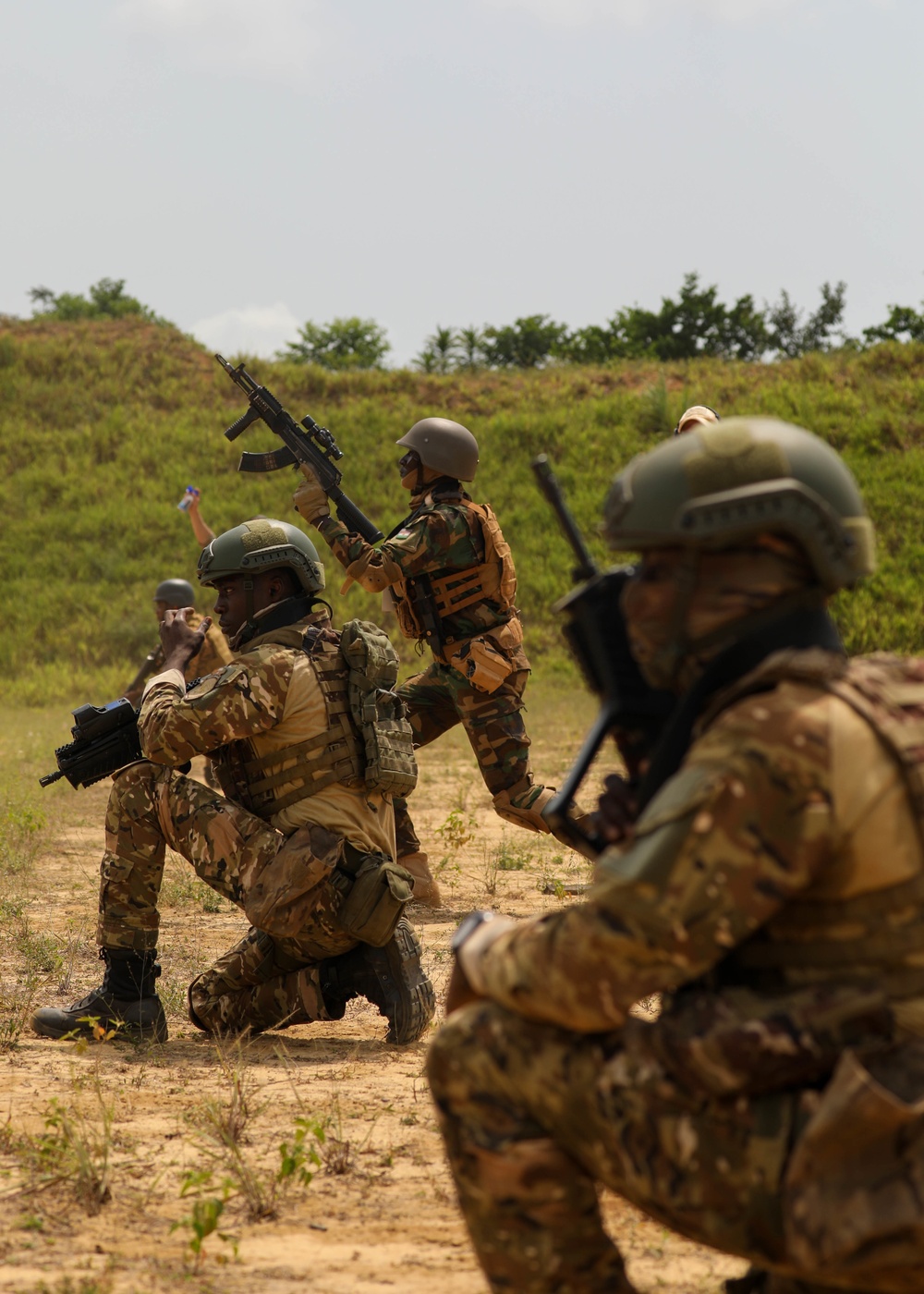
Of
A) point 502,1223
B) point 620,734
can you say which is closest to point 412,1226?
point 502,1223

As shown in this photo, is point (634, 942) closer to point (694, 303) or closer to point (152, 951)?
point (152, 951)

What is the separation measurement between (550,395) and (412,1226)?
962 inches

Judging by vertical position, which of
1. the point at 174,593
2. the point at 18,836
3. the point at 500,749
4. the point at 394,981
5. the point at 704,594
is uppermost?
the point at 704,594

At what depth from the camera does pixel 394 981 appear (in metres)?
4.75

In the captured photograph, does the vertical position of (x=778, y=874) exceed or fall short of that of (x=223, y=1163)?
it exceeds it

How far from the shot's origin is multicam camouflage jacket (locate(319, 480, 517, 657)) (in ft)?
23.0

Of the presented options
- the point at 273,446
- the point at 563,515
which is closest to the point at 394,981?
the point at 563,515

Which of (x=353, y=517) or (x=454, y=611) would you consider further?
(x=353, y=517)

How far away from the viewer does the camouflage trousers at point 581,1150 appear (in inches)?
81.6

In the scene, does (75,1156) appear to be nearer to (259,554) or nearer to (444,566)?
(259,554)

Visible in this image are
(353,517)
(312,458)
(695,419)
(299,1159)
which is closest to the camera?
(299,1159)

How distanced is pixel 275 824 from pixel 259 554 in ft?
2.98

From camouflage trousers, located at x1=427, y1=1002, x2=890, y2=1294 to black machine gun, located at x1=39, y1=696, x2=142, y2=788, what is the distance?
2.85 m

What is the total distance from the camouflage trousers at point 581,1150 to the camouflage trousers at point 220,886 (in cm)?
243
